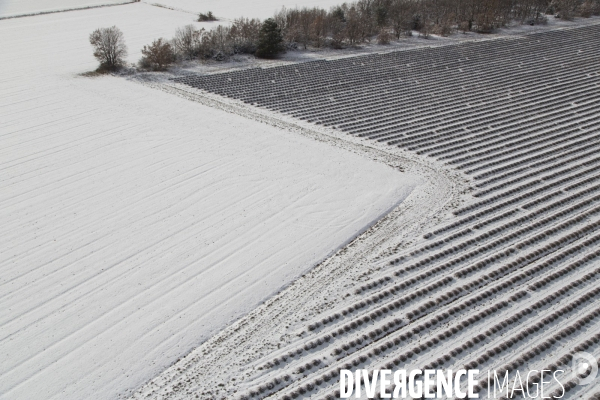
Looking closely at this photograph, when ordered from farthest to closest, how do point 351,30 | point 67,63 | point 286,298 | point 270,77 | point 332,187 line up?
point 351,30, point 67,63, point 270,77, point 332,187, point 286,298

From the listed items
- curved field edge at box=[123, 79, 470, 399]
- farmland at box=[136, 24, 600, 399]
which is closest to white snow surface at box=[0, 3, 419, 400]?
curved field edge at box=[123, 79, 470, 399]

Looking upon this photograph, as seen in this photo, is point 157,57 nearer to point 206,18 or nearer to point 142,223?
point 206,18

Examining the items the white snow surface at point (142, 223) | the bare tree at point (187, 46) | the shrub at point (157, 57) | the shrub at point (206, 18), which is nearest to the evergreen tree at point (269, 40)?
the bare tree at point (187, 46)

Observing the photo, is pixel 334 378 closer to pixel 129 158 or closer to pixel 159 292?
pixel 159 292

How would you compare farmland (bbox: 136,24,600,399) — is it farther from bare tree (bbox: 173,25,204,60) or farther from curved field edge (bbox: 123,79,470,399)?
bare tree (bbox: 173,25,204,60)

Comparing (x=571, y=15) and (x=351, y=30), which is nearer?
(x=351, y=30)

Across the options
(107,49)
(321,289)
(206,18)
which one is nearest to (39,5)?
(206,18)

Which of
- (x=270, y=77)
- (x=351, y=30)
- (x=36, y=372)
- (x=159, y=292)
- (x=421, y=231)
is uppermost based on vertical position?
(x=351, y=30)

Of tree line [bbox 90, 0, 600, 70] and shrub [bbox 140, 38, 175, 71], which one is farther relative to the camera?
tree line [bbox 90, 0, 600, 70]

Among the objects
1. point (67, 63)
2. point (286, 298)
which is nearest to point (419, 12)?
point (67, 63)
